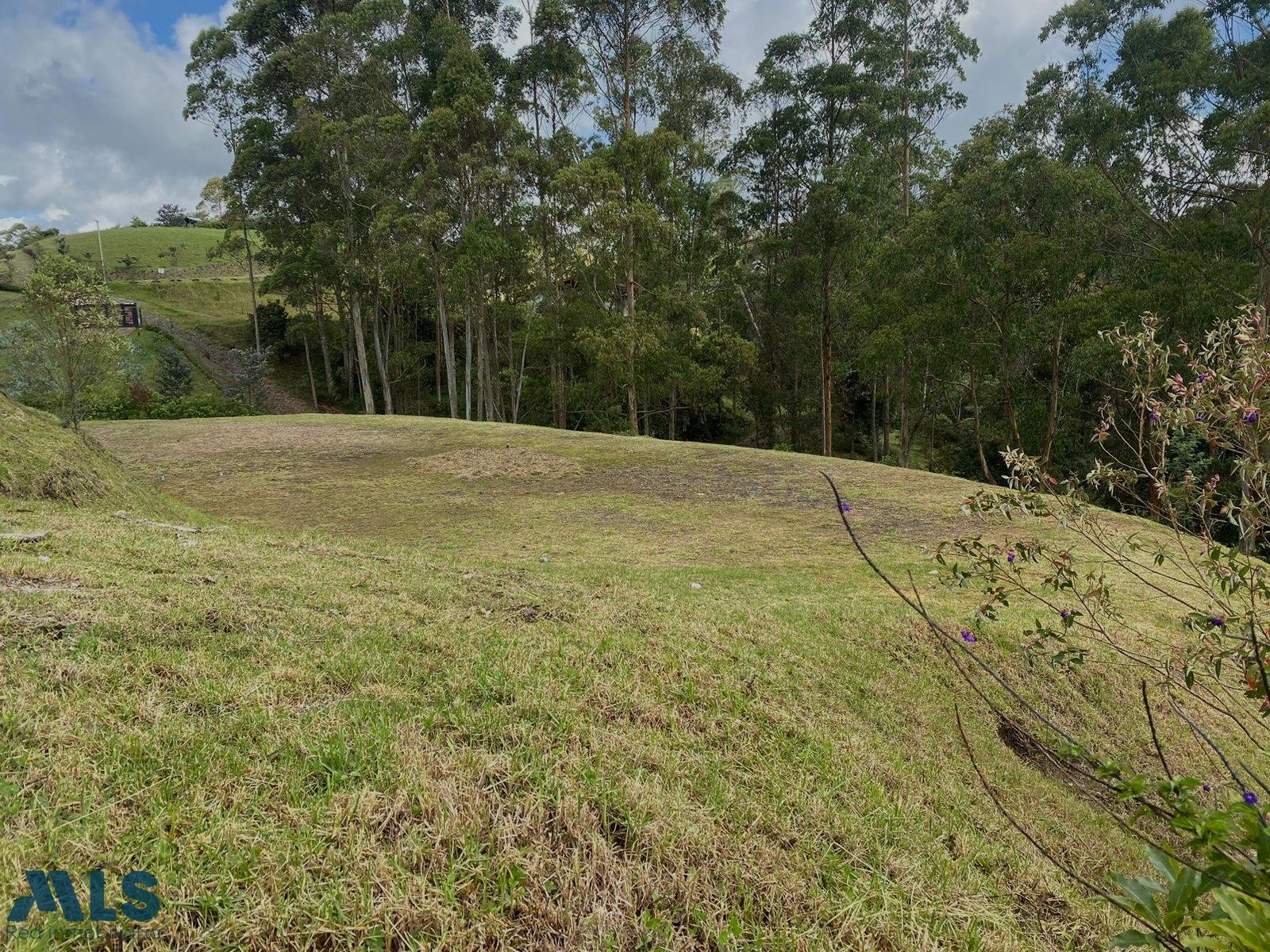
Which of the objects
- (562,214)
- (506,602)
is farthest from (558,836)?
(562,214)

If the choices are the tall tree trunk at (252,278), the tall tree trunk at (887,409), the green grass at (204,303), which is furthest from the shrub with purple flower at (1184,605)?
the green grass at (204,303)

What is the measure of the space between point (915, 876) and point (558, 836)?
1264mm

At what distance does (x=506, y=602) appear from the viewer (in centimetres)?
465

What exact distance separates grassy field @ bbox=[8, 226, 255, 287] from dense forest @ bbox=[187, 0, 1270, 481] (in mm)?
24043

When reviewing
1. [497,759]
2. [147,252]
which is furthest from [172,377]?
[497,759]

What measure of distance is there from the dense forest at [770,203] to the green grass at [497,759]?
52.4 feet

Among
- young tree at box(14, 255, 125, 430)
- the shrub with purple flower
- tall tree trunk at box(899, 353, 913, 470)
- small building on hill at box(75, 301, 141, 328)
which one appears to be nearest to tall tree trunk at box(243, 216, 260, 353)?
small building on hill at box(75, 301, 141, 328)

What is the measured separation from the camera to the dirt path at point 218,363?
3385 centimetres

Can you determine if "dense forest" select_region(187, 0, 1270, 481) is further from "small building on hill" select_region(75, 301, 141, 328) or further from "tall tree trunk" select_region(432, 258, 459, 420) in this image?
"small building on hill" select_region(75, 301, 141, 328)

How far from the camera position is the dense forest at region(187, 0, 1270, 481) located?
1695 centimetres

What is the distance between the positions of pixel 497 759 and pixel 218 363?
136 feet

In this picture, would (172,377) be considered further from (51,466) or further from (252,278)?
(51,466)

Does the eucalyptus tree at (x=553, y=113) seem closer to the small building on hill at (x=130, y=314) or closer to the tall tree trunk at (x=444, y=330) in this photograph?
the tall tree trunk at (x=444, y=330)

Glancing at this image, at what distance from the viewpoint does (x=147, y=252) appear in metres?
53.0
